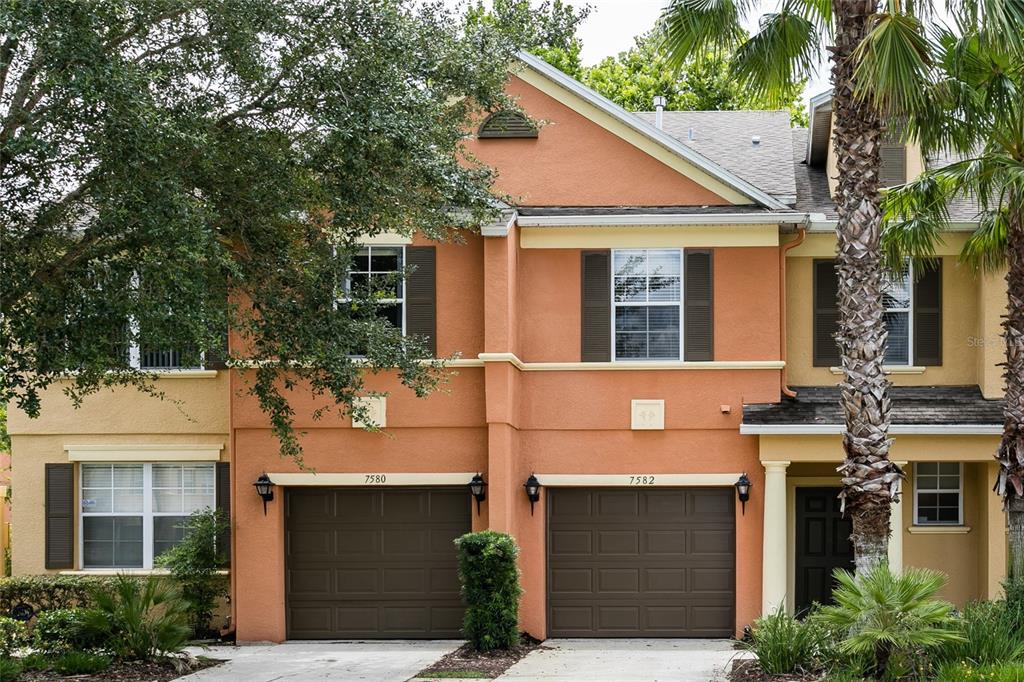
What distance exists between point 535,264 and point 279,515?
5.05 meters

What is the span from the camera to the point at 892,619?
1213cm

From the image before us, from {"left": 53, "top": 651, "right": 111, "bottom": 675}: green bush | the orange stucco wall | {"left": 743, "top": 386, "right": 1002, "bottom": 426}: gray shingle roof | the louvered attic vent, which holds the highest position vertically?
the louvered attic vent

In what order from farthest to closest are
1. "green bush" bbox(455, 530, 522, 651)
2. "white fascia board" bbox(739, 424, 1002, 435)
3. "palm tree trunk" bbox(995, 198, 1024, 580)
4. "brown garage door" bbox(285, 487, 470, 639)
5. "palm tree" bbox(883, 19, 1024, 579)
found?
"brown garage door" bbox(285, 487, 470, 639)
"white fascia board" bbox(739, 424, 1002, 435)
"green bush" bbox(455, 530, 522, 651)
"palm tree trunk" bbox(995, 198, 1024, 580)
"palm tree" bbox(883, 19, 1024, 579)

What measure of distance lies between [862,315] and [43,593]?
1223 cm

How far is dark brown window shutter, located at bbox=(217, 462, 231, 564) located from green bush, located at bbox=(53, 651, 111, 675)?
4492 millimetres

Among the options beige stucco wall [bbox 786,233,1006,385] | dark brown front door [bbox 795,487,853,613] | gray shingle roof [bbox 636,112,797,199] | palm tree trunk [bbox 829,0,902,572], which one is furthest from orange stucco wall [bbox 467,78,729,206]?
palm tree trunk [bbox 829,0,902,572]

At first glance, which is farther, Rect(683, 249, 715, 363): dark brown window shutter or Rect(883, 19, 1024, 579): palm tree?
Rect(683, 249, 715, 363): dark brown window shutter

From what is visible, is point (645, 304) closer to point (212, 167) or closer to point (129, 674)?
point (212, 167)

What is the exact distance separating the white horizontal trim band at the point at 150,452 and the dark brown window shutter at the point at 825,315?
29.4ft

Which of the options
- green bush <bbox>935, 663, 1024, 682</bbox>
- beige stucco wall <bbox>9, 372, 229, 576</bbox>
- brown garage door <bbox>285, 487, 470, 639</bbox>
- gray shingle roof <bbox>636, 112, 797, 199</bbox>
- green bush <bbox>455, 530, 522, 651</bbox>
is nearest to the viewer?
green bush <bbox>935, 663, 1024, 682</bbox>

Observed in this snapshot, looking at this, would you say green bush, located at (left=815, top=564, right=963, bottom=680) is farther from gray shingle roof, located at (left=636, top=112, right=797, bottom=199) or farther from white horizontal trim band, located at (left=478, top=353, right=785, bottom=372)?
gray shingle roof, located at (left=636, top=112, right=797, bottom=199)

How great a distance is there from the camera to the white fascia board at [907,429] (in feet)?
59.7

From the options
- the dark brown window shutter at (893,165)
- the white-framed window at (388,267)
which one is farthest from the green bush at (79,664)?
the dark brown window shutter at (893,165)

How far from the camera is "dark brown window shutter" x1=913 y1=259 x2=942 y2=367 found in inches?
773
